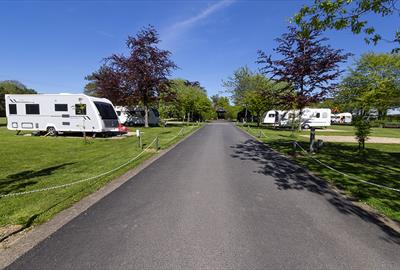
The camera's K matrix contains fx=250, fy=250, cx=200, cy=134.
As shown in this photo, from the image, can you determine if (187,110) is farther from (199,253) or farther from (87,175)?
(199,253)

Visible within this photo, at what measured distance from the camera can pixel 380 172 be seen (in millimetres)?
8086

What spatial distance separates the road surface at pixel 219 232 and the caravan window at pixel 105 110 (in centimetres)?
1279

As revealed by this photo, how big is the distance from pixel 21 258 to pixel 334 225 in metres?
4.62

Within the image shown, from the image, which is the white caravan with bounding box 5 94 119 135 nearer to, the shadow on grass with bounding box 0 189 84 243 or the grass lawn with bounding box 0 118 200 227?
the grass lawn with bounding box 0 118 200 227

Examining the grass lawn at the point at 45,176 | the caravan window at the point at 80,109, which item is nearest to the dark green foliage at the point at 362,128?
the grass lawn at the point at 45,176

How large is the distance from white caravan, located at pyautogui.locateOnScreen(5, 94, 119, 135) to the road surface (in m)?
12.6

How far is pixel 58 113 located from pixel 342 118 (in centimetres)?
5836

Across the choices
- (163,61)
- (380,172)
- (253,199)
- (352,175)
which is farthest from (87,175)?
(163,61)

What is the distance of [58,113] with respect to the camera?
17875 millimetres

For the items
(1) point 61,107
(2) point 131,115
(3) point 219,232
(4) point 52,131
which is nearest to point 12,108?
(4) point 52,131

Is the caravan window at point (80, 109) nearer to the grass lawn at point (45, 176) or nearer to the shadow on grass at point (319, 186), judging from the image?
the grass lawn at point (45, 176)

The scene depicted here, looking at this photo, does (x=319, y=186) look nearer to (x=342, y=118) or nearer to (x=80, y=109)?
(x=80, y=109)

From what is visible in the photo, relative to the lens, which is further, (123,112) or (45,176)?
(123,112)

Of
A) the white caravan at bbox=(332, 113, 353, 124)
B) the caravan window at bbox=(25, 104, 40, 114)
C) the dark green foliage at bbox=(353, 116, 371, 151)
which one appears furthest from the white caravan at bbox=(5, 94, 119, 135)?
the white caravan at bbox=(332, 113, 353, 124)
